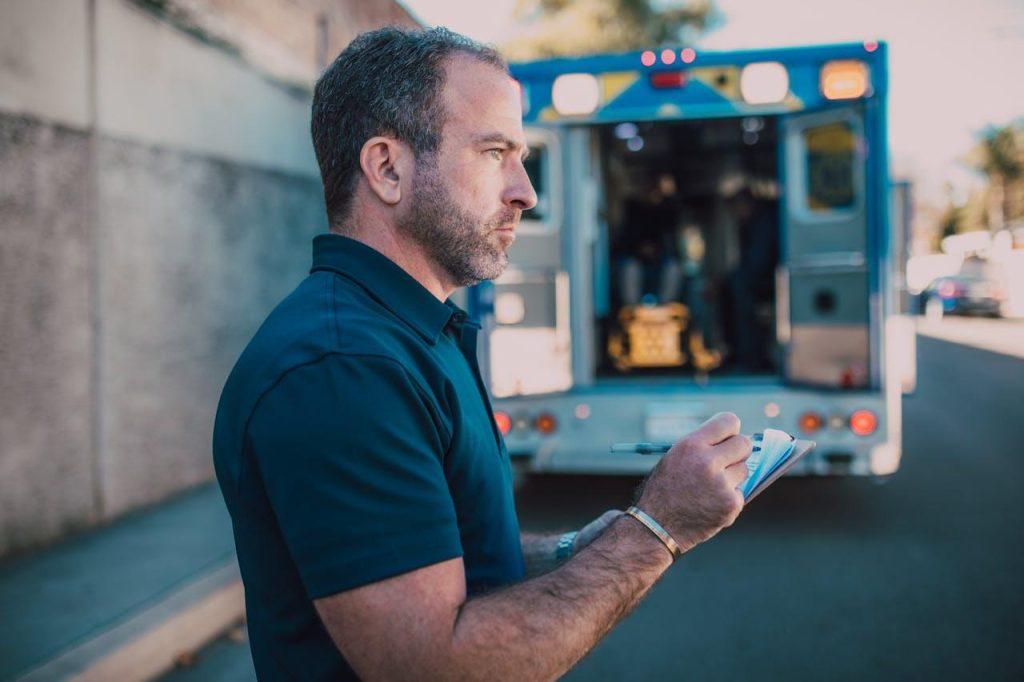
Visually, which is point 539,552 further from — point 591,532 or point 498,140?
point 498,140

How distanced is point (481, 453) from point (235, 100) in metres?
6.70

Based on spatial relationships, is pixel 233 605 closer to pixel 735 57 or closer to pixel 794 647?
pixel 794 647

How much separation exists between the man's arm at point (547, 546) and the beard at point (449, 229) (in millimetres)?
584

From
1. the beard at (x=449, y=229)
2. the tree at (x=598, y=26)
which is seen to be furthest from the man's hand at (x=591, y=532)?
the tree at (x=598, y=26)

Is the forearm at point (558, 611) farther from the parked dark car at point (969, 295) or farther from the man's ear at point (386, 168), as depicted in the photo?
the parked dark car at point (969, 295)

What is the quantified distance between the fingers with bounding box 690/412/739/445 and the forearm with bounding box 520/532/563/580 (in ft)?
1.74

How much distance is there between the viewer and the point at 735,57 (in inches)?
222

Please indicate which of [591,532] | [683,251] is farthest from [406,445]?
[683,251]

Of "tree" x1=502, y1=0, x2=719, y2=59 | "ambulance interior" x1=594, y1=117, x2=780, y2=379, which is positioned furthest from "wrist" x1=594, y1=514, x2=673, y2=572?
"tree" x1=502, y1=0, x2=719, y2=59

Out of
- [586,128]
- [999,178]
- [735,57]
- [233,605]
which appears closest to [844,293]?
[735,57]

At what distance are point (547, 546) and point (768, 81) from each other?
451cm

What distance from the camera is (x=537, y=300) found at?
6148 millimetres

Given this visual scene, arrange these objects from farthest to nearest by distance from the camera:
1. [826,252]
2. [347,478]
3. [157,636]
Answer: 1. [826,252]
2. [157,636]
3. [347,478]

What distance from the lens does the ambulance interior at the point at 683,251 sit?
8.34m
